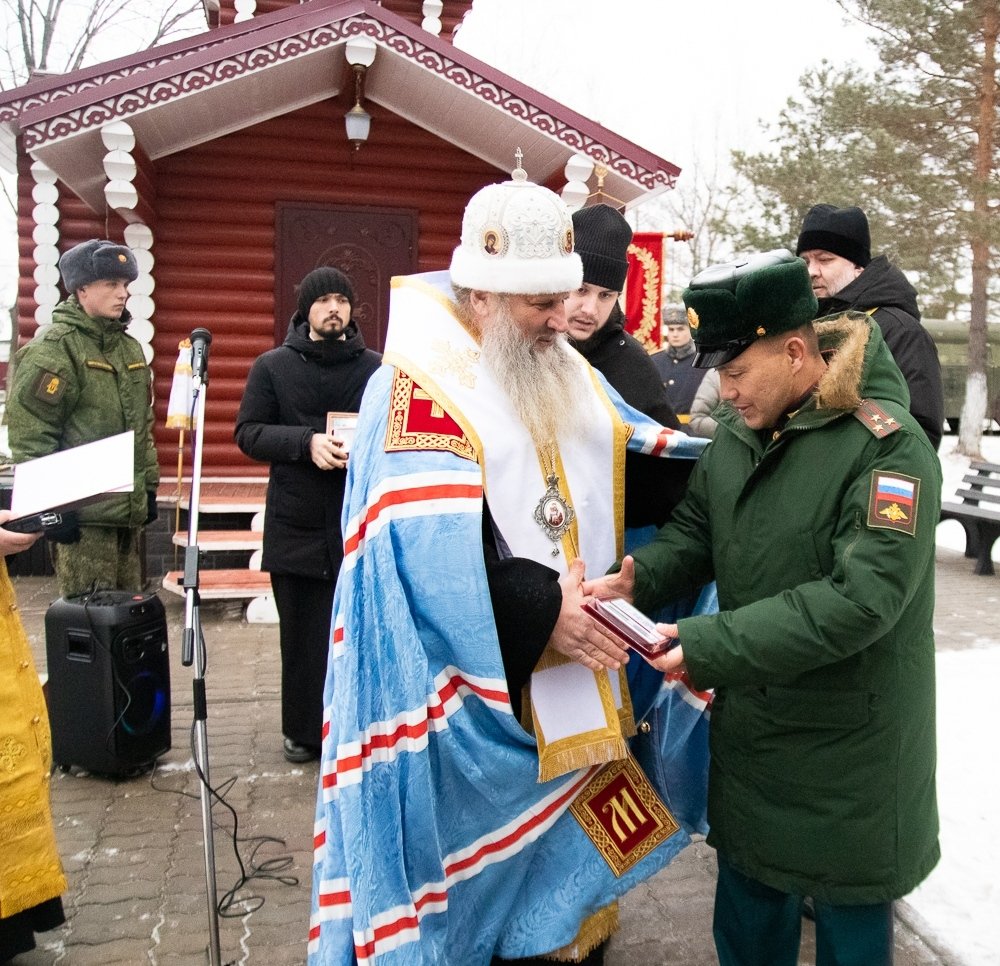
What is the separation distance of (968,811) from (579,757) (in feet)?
7.92

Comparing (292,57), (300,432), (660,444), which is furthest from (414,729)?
(292,57)

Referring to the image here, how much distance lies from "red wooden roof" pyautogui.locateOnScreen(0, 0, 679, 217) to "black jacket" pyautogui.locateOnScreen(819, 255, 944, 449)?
4765mm

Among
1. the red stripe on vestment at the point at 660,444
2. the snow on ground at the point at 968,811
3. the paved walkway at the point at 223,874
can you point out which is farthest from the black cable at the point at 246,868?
the snow on ground at the point at 968,811

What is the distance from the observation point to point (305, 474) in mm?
4363

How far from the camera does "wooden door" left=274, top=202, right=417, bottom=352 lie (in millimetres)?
8734

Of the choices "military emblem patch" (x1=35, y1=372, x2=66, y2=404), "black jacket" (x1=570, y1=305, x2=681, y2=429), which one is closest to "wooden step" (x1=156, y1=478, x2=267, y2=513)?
"military emblem patch" (x1=35, y1=372, x2=66, y2=404)

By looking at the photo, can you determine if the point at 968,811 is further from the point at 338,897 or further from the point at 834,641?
the point at 338,897

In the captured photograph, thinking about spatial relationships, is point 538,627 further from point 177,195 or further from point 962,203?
point 962,203

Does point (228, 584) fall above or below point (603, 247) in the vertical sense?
below

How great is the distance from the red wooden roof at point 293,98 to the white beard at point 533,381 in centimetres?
565

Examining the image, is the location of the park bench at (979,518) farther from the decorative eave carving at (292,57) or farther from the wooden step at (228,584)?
the wooden step at (228,584)

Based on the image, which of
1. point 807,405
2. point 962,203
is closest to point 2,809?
point 807,405

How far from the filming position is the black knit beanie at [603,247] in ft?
9.78

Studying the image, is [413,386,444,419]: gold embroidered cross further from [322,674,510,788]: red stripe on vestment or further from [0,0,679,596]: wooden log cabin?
[0,0,679,596]: wooden log cabin
